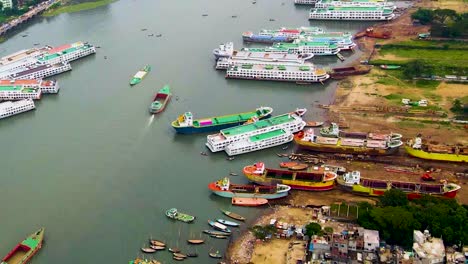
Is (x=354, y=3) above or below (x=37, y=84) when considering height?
above

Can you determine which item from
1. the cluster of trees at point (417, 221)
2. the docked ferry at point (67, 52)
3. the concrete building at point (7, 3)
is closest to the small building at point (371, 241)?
the cluster of trees at point (417, 221)

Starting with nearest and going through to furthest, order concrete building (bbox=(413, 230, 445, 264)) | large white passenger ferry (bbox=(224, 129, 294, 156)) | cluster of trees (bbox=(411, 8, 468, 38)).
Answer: concrete building (bbox=(413, 230, 445, 264)), large white passenger ferry (bbox=(224, 129, 294, 156)), cluster of trees (bbox=(411, 8, 468, 38))

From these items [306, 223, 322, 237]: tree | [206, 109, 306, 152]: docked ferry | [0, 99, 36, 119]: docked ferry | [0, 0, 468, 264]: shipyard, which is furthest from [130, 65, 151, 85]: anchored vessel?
[306, 223, 322, 237]: tree

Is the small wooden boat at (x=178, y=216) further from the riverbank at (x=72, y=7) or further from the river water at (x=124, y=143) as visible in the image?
the riverbank at (x=72, y=7)

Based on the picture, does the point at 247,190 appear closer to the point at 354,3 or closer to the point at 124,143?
the point at 124,143

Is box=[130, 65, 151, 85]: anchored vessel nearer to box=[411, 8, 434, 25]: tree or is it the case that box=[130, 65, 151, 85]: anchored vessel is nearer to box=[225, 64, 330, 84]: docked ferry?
box=[225, 64, 330, 84]: docked ferry

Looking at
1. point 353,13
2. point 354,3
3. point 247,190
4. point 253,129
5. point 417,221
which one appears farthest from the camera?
point 354,3

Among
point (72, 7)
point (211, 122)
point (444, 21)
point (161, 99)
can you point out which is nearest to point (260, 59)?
point (161, 99)

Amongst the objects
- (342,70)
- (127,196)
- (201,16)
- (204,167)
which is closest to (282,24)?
(201,16)
